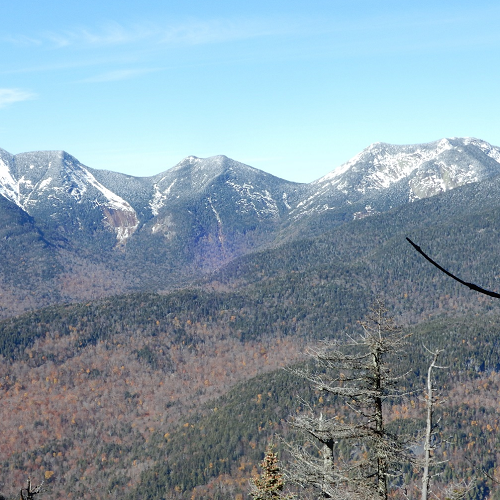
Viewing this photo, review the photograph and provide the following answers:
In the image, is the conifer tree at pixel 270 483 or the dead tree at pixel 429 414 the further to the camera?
the conifer tree at pixel 270 483

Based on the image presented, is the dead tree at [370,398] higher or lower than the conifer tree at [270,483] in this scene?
higher

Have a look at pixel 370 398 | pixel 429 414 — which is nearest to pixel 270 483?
pixel 370 398

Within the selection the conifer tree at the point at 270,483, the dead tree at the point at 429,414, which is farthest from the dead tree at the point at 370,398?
the conifer tree at the point at 270,483

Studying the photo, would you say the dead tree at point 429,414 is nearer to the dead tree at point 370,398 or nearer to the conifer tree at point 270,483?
the dead tree at point 370,398

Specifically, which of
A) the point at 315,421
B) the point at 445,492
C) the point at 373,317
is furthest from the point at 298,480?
the point at 373,317

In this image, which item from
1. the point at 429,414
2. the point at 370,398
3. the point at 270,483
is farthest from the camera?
the point at 270,483

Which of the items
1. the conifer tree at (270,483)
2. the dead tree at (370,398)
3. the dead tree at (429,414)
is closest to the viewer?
the dead tree at (429,414)

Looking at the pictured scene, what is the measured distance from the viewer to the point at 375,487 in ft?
61.7

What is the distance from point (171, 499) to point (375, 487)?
658 ft

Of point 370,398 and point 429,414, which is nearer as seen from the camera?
point 429,414

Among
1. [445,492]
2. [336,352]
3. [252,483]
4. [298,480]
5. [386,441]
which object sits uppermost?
[336,352]

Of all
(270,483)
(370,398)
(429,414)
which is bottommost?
(270,483)

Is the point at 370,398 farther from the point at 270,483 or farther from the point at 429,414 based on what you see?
the point at 270,483

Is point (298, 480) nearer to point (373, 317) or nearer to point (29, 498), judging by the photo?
point (373, 317)
